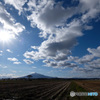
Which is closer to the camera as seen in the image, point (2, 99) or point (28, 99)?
point (2, 99)

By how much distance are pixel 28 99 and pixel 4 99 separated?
11.1ft

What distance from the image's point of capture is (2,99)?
15.6 meters

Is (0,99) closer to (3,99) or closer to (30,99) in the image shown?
(3,99)

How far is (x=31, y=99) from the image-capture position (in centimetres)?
1677

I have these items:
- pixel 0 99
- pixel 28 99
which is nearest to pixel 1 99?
pixel 0 99

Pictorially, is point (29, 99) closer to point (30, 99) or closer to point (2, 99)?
point (30, 99)

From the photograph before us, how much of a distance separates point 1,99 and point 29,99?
12.9 ft

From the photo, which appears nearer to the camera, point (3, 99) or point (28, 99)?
point (3, 99)

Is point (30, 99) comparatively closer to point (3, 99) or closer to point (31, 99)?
point (31, 99)

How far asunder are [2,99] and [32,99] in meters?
4.23

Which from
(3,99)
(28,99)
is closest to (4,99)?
(3,99)

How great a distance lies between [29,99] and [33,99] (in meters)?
0.60

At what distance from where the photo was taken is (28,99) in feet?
55.0

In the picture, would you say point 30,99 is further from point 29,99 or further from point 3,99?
point 3,99
